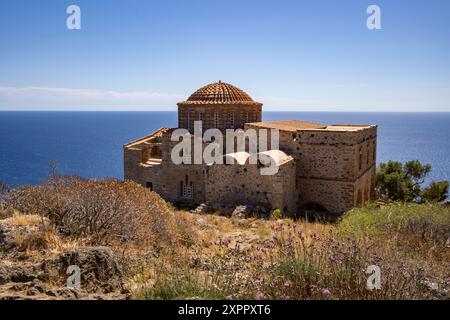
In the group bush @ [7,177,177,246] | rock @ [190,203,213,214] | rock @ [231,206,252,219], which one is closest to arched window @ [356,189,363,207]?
rock @ [231,206,252,219]

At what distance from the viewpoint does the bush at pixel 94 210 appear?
28.5ft

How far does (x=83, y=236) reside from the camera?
8.35 m

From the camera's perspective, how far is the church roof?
24.4 metres

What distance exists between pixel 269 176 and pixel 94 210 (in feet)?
36.1

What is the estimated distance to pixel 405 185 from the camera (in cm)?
3145

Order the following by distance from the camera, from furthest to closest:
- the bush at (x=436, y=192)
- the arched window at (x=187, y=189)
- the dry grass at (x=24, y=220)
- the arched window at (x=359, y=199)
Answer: the bush at (x=436, y=192) < the arched window at (x=187, y=189) < the arched window at (x=359, y=199) < the dry grass at (x=24, y=220)

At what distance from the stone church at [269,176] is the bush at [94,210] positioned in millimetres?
9533

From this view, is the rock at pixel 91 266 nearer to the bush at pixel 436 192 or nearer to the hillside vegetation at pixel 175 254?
the hillside vegetation at pixel 175 254

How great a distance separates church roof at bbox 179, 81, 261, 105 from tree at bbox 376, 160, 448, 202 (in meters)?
13.6

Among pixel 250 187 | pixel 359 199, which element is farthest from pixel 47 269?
pixel 359 199

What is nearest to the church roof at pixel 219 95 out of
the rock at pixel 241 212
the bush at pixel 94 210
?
the rock at pixel 241 212

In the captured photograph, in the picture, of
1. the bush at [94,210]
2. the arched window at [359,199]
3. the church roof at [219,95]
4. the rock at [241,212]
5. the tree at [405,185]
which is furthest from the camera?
the tree at [405,185]
